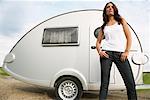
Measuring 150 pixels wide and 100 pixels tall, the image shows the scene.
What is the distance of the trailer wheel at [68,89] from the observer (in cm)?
771

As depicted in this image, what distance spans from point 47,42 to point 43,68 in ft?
2.11

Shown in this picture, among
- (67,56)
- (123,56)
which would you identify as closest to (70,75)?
(67,56)

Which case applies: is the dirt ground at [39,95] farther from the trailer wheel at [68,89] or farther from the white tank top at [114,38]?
the white tank top at [114,38]

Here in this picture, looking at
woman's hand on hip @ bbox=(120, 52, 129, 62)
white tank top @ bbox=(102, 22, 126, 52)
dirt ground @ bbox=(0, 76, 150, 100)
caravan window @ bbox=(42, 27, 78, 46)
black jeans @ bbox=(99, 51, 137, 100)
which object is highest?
caravan window @ bbox=(42, 27, 78, 46)

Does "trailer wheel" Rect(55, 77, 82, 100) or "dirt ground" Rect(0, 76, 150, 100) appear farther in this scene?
"dirt ground" Rect(0, 76, 150, 100)

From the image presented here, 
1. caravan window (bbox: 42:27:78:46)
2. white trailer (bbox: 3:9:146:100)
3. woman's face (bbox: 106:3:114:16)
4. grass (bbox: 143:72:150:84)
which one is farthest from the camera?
grass (bbox: 143:72:150:84)

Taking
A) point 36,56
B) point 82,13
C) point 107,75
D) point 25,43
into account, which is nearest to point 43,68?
point 36,56

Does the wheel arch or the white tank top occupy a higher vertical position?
the white tank top

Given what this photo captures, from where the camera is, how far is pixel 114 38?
5.37 m

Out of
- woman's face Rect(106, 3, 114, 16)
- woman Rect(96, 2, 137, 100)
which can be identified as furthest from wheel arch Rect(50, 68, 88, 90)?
woman's face Rect(106, 3, 114, 16)

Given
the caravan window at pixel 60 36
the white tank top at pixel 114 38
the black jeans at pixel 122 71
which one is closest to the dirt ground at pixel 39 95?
the caravan window at pixel 60 36

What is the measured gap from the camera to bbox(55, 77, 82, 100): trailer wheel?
7711mm

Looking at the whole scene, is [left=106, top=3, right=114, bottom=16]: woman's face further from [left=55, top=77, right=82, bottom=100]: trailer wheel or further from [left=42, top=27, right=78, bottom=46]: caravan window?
[left=55, top=77, right=82, bottom=100]: trailer wheel

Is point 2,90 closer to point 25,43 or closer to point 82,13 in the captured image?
point 25,43
